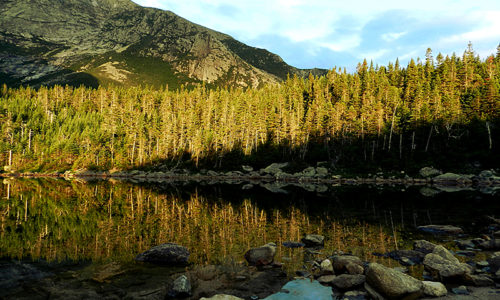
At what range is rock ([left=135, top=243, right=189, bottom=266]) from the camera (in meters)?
14.8

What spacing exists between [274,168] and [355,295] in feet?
A: 249

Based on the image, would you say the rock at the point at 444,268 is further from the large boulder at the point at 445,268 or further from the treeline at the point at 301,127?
the treeline at the point at 301,127

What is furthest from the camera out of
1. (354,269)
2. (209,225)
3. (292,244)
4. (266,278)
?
(209,225)

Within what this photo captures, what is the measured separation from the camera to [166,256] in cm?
1492

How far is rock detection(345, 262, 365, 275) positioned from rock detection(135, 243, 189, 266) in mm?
8322

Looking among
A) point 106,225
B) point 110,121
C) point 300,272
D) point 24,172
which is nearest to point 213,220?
point 106,225

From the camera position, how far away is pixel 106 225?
23094 millimetres

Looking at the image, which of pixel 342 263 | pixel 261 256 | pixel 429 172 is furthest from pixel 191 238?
pixel 429 172

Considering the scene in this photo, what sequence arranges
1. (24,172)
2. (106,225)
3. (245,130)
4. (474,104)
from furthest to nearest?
(245,130)
(24,172)
(474,104)
(106,225)

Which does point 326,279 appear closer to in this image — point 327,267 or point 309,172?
point 327,267

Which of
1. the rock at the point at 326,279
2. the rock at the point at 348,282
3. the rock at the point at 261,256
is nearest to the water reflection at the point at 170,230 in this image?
the rock at the point at 261,256

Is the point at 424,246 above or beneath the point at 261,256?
above

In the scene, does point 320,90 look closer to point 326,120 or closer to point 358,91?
point 358,91

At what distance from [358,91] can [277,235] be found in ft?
340
